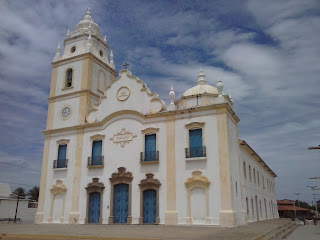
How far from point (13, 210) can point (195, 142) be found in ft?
78.3

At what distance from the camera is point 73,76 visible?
23656 millimetres

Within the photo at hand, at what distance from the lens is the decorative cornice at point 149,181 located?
18.1 metres

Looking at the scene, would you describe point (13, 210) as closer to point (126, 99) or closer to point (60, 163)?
point (60, 163)

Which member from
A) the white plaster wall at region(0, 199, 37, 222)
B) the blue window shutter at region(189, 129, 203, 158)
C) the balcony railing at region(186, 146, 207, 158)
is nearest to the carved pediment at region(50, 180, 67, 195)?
the balcony railing at region(186, 146, 207, 158)

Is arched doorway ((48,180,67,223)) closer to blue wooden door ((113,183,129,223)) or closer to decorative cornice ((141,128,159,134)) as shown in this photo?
blue wooden door ((113,183,129,223))

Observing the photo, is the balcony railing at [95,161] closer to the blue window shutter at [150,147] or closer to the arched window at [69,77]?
the blue window shutter at [150,147]

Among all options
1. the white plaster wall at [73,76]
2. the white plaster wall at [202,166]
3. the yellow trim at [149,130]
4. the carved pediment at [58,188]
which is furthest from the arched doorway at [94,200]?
the white plaster wall at [73,76]

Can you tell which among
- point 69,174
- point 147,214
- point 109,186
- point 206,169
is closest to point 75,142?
point 69,174

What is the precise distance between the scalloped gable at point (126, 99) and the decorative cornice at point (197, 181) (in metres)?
4.68

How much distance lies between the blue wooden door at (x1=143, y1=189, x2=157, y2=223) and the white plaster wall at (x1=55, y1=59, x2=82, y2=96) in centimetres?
966

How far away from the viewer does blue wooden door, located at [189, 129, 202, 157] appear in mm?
17625

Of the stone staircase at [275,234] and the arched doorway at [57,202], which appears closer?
the stone staircase at [275,234]

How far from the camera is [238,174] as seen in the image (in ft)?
62.7

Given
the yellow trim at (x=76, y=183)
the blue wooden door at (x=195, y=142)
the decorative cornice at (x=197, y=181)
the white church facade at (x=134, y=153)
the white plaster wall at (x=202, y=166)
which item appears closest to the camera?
the white plaster wall at (x=202, y=166)
